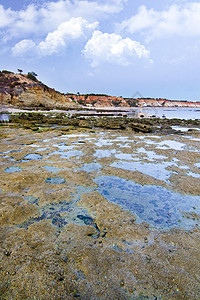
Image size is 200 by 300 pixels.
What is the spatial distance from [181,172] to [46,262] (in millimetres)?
6155

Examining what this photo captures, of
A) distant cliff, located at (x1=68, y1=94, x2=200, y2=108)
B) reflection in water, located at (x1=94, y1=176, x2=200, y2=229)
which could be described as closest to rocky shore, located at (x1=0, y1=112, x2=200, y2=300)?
reflection in water, located at (x1=94, y1=176, x2=200, y2=229)

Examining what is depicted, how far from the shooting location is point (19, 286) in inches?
94.6

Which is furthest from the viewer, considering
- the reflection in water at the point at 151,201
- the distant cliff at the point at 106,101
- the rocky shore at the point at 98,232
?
the distant cliff at the point at 106,101

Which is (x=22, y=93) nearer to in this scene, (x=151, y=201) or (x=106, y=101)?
(x=151, y=201)

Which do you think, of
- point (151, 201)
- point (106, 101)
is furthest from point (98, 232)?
point (106, 101)

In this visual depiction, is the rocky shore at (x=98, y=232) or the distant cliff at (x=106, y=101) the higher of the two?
the distant cliff at (x=106, y=101)

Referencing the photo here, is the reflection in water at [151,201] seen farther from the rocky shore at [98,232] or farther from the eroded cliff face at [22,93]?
the eroded cliff face at [22,93]

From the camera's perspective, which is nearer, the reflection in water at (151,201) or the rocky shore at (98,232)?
the rocky shore at (98,232)

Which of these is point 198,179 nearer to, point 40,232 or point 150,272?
point 150,272

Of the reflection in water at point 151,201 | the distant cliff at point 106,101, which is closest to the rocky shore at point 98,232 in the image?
the reflection in water at point 151,201

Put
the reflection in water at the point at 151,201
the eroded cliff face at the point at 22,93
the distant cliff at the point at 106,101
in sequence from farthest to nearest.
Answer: the distant cliff at the point at 106,101
the eroded cliff face at the point at 22,93
the reflection in water at the point at 151,201

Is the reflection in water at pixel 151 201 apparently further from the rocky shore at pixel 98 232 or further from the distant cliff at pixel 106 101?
the distant cliff at pixel 106 101

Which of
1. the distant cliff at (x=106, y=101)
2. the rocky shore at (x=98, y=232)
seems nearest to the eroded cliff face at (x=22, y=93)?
the distant cliff at (x=106, y=101)

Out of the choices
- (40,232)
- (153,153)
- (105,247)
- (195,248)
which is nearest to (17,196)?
(40,232)
